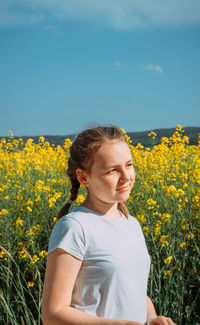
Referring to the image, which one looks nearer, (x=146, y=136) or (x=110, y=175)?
(x=110, y=175)

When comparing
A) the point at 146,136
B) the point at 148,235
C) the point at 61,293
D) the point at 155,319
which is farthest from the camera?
the point at 146,136

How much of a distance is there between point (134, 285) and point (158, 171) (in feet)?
10.2

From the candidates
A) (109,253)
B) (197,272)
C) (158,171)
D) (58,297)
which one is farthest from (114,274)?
(158,171)

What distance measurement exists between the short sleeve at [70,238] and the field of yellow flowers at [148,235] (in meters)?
0.88

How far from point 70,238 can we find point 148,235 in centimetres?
200

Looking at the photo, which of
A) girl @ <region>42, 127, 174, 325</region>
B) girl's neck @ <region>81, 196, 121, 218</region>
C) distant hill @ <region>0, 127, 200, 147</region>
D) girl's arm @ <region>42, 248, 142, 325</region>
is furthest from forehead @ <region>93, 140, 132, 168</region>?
distant hill @ <region>0, 127, 200, 147</region>

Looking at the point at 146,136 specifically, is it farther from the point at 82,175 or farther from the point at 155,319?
the point at 155,319

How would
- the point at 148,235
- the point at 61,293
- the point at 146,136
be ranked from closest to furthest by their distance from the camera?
1. the point at 61,293
2. the point at 148,235
3. the point at 146,136

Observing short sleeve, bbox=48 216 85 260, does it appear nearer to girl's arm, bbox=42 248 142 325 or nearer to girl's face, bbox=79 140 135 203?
girl's arm, bbox=42 248 142 325

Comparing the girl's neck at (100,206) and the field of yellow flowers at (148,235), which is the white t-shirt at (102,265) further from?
the field of yellow flowers at (148,235)

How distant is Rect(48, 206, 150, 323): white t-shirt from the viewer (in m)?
0.97

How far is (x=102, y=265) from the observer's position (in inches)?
38.8

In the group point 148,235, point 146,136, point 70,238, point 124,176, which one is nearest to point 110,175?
point 124,176

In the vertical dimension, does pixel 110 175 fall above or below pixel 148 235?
above
